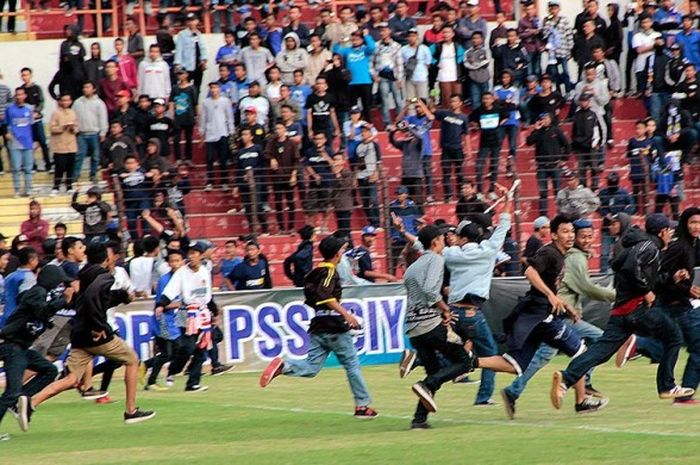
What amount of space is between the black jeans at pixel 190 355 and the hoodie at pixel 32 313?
4.54 m

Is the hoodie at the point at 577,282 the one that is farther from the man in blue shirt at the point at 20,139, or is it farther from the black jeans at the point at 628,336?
the man in blue shirt at the point at 20,139

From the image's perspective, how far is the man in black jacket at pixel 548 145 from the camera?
84.3 ft

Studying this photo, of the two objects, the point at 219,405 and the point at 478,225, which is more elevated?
Result: the point at 478,225

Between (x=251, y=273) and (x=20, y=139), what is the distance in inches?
248

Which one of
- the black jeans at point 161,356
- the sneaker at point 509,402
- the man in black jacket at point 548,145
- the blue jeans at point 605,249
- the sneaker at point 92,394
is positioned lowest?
the sneaker at point 92,394

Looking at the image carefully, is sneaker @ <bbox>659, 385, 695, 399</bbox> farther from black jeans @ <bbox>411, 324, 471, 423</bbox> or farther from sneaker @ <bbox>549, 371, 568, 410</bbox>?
black jeans @ <bbox>411, 324, 471, 423</bbox>

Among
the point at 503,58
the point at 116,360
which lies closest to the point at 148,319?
the point at 116,360

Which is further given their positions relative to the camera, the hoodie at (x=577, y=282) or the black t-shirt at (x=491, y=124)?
the black t-shirt at (x=491, y=124)

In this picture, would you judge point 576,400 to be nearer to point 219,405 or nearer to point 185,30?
point 219,405

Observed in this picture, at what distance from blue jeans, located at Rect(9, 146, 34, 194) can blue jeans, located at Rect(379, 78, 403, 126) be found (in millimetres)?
6696

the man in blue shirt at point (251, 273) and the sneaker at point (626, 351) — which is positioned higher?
the man in blue shirt at point (251, 273)

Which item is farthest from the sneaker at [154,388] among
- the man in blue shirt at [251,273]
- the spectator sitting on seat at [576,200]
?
the spectator sitting on seat at [576,200]

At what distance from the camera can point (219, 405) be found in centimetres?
1683

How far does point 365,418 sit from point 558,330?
6.78 ft
